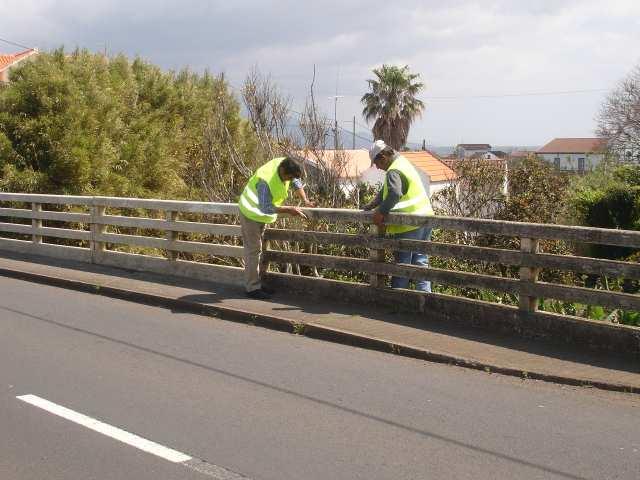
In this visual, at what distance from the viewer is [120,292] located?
10.5 m

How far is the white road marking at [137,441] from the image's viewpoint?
4.72 metres

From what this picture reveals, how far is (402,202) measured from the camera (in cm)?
888

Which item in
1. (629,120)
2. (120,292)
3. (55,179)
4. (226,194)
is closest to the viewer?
(120,292)

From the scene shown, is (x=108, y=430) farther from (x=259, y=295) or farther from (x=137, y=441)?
(x=259, y=295)

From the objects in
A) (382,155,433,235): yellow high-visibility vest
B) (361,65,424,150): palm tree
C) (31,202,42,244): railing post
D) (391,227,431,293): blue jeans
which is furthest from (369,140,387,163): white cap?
(361,65,424,150): palm tree

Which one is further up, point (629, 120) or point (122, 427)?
point (629, 120)

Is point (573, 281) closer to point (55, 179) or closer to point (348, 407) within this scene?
point (348, 407)

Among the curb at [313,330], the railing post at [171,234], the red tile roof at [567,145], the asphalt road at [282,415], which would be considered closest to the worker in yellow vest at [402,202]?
the curb at [313,330]

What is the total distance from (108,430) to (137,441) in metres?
0.32

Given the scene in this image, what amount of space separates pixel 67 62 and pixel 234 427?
1492 cm

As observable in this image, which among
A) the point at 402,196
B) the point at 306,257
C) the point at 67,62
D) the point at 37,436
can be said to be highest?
the point at 67,62

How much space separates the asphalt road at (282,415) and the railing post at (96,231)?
14.9ft

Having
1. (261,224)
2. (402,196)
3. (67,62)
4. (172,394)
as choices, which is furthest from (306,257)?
(67,62)

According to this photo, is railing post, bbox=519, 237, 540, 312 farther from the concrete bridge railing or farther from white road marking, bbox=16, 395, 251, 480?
white road marking, bbox=16, 395, 251, 480
